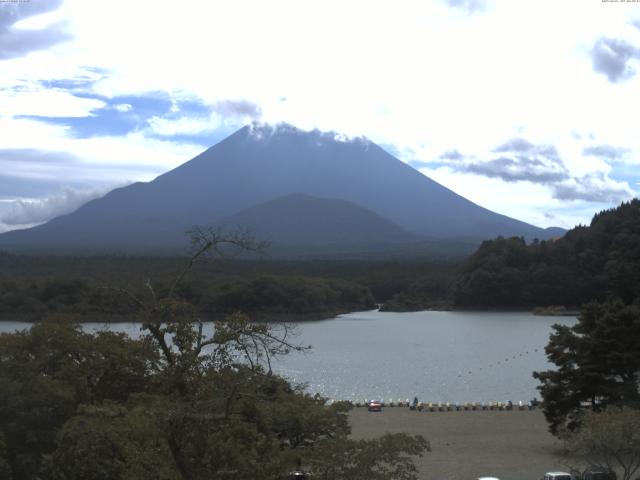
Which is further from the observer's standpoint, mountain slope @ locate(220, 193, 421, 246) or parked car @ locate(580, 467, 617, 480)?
mountain slope @ locate(220, 193, 421, 246)

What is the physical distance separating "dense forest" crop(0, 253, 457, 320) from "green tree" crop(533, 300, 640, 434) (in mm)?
16674

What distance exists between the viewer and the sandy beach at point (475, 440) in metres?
11.7

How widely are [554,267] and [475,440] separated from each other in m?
35.7

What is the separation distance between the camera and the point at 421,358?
27.2m

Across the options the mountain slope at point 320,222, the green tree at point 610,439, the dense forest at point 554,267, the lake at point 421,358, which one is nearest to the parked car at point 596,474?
the green tree at point 610,439

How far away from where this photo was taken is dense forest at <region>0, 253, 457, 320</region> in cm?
3919

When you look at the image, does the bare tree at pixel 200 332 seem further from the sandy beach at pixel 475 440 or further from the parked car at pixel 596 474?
the sandy beach at pixel 475 440

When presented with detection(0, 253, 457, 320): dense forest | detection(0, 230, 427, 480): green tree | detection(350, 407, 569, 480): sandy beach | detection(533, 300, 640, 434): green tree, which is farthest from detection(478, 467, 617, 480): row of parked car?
detection(0, 253, 457, 320): dense forest

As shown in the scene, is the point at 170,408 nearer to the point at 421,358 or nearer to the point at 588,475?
the point at 588,475

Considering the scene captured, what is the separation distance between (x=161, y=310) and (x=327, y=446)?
8.90 feet

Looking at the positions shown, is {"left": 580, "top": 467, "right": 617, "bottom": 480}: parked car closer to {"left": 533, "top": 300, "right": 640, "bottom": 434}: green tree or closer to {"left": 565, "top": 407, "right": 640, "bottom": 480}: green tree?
{"left": 565, "top": 407, "right": 640, "bottom": 480}: green tree

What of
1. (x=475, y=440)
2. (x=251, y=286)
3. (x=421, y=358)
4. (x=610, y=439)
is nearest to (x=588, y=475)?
(x=610, y=439)

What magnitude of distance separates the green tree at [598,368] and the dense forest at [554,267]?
33.4m

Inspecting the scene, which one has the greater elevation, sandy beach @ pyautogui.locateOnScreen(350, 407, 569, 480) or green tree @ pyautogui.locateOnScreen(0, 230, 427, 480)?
green tree @ pyautogui.locateOnScreen(0, 230, 427, 480)
